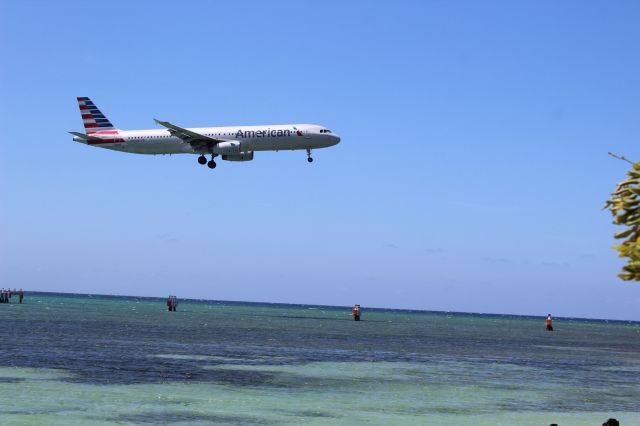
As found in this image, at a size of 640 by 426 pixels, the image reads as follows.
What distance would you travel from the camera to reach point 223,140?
81062 mm

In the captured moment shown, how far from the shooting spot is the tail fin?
317ft

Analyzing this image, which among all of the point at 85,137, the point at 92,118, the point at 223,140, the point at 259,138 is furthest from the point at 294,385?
the point at 92,118

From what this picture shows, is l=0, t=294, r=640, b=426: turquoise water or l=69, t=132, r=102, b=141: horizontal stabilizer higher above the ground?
l=69, t=132, r=102, b=141: horizontal stabilizer

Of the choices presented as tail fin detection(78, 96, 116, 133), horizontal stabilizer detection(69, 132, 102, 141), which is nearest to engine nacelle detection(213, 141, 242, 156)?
horizontal stabilizer detection(69, 132, 102, 141)

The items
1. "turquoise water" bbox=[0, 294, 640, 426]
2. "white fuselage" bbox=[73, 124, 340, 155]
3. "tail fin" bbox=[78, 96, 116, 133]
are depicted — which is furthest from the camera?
"tail fin" bbox=[78, 96, 116, 133]

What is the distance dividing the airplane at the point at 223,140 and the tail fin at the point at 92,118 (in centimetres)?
869

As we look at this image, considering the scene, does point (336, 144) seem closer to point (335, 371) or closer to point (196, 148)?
point (196, 148)

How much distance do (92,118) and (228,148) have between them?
88.9 ft

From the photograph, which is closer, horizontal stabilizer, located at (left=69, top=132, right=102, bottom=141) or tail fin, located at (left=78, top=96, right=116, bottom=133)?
horizontal stabilizer, located at (left=69, top=132, right=102, bottom=141)

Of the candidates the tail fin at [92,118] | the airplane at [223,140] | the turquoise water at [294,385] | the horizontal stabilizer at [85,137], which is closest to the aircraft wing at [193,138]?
the airplane at [223,140]

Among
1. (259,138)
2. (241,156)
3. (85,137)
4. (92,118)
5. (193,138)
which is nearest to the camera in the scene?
(259,138)

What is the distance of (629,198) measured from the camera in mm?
9656

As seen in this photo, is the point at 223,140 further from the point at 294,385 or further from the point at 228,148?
the point at 294,385

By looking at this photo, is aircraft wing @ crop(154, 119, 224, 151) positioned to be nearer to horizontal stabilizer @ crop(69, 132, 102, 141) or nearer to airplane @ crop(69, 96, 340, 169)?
airplane @ crop(69, 96, 340, 169)
